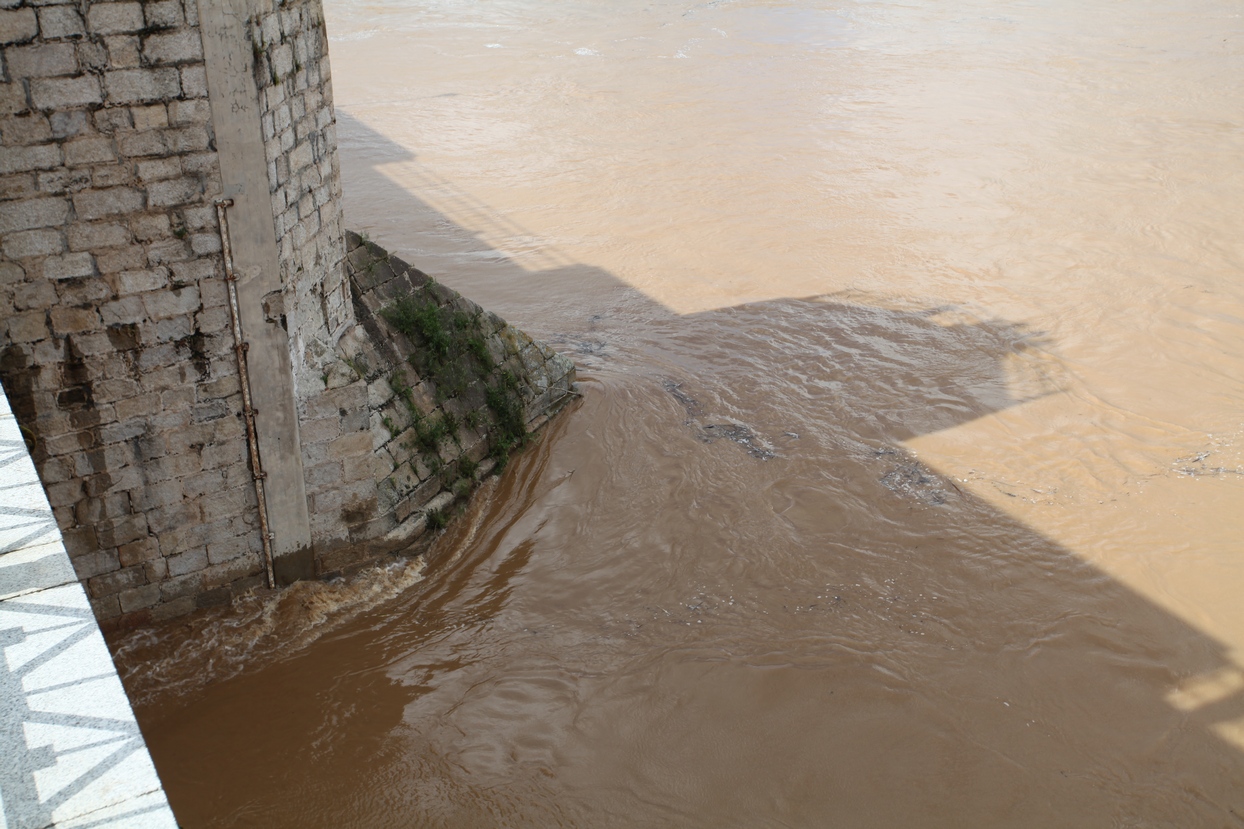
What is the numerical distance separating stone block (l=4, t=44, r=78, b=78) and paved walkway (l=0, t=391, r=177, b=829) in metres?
3.21

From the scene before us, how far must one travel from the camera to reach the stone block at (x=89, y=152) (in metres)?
5.36

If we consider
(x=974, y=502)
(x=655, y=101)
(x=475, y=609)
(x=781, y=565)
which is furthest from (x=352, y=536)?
(x=655, y=101)

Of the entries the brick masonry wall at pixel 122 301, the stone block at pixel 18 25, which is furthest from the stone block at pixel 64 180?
the stone block at pixel 18 25

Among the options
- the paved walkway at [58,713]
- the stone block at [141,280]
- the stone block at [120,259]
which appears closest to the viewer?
the paved walkway at [58,713]

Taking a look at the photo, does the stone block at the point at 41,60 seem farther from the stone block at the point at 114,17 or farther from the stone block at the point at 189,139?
the stone block at the point at 189,139

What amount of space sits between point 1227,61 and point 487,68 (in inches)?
713

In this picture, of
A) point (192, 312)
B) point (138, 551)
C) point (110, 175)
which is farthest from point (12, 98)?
point (138, 551)

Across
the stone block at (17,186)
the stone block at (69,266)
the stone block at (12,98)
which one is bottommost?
the stone block at (69,266)

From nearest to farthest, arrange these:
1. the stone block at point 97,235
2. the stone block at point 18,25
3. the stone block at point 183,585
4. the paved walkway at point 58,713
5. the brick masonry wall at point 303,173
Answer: the paved walkway at point 58,713
the stone block at point 18,25
the stone block at point 97,235
the brick masonry wall at point 303,173
the stone block at point 183,585

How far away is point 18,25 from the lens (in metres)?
4.98

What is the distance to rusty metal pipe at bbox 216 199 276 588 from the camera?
5914 millimetres

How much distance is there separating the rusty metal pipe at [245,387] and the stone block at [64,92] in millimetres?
853

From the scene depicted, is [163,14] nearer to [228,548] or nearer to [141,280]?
[141,280]

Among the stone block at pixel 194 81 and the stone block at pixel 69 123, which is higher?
the stone block at pixel 194 81
